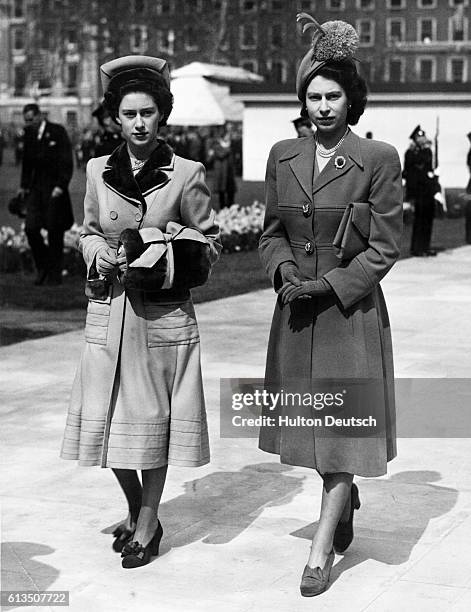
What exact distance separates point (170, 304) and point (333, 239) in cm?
63

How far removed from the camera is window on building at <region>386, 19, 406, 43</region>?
109 meters

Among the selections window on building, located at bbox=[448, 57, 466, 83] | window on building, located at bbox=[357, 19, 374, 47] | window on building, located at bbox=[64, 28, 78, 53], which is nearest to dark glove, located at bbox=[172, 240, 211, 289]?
window on building, located at bbox=[64, 28, 78, 53]

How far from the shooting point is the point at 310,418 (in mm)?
4805

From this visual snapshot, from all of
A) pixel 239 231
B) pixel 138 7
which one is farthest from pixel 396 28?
pixel 239 231

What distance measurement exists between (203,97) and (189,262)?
76.3ft

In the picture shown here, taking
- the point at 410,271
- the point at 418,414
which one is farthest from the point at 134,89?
the point at 410,271

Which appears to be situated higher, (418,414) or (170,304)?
(170,304)

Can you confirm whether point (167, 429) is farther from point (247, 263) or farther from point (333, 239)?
point (247, 263)

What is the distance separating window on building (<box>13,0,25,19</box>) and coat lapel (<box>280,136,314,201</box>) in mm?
110014

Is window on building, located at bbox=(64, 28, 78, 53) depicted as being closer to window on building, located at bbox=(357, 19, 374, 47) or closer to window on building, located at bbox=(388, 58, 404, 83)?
window on building, located at bbox=(357, 19, 374, 47)

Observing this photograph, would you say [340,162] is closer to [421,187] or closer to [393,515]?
[393,515]

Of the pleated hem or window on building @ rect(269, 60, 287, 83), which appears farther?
window on building @ rect(269, 60, 287, 83)

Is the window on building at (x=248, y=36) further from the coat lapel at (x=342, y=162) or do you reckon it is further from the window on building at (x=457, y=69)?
the coat lapel at (x=342, y=162)

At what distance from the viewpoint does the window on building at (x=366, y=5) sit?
107 metres
